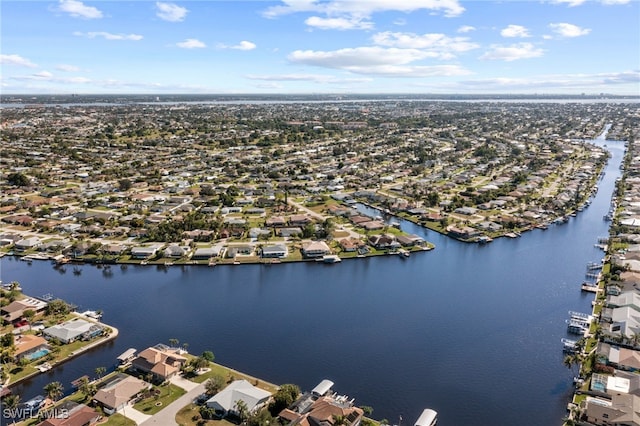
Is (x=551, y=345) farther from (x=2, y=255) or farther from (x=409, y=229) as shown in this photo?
(x=2, y=255)

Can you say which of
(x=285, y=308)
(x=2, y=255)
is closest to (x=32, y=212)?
(x=2, y=255)

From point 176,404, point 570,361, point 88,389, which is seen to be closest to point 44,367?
point 88,389

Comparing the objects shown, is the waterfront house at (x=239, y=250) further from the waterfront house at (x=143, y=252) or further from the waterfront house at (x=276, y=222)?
the waterfront house at (x=143, y=252)

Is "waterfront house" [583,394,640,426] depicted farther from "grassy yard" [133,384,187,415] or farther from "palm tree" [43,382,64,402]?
"palm tree" [43,382,64,402]

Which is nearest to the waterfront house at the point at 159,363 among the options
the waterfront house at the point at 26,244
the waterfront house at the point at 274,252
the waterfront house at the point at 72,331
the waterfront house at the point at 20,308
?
the waterfront house at the point at 72,331

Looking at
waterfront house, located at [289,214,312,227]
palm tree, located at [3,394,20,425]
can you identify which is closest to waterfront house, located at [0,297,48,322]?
palm tree, located at [3,394,20,425]

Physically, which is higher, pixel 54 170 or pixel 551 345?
pixel 54 170
